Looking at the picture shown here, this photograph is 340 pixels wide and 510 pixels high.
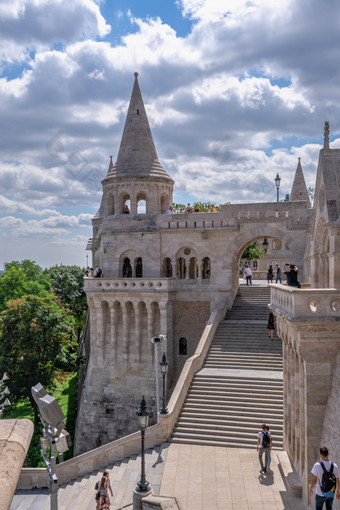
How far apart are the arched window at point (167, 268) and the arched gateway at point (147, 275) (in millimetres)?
74

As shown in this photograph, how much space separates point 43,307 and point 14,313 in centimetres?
209

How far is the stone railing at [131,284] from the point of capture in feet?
95.7

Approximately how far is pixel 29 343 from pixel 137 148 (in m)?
15.5

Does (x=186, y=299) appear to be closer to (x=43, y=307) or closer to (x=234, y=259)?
(x=234, y=259)

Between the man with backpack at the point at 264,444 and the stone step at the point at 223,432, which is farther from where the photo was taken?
the stone step at the point at 223,432

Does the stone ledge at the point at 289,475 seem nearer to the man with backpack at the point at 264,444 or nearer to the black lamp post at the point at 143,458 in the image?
the man with backpack at the point at 264,444

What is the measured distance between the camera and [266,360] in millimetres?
24812

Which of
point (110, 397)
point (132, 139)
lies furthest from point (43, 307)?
point (132, 139)

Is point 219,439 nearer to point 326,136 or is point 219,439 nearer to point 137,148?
point 326,136

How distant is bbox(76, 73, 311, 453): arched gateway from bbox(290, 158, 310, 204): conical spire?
790 inches

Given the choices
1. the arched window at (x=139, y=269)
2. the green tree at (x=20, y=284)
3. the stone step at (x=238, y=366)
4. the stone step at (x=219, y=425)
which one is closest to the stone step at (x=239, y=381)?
the stone step at (x=238, y=366)

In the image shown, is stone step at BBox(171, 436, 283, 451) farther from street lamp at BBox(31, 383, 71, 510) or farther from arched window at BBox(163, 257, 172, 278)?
arched window at BBox(163, 257, 172, 278)

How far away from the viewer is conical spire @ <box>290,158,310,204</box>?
4906 cm

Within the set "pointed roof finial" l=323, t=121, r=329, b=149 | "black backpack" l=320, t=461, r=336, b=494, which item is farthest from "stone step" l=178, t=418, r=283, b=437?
"pointed roof finial" l=323, t=121, r=329, b=149
